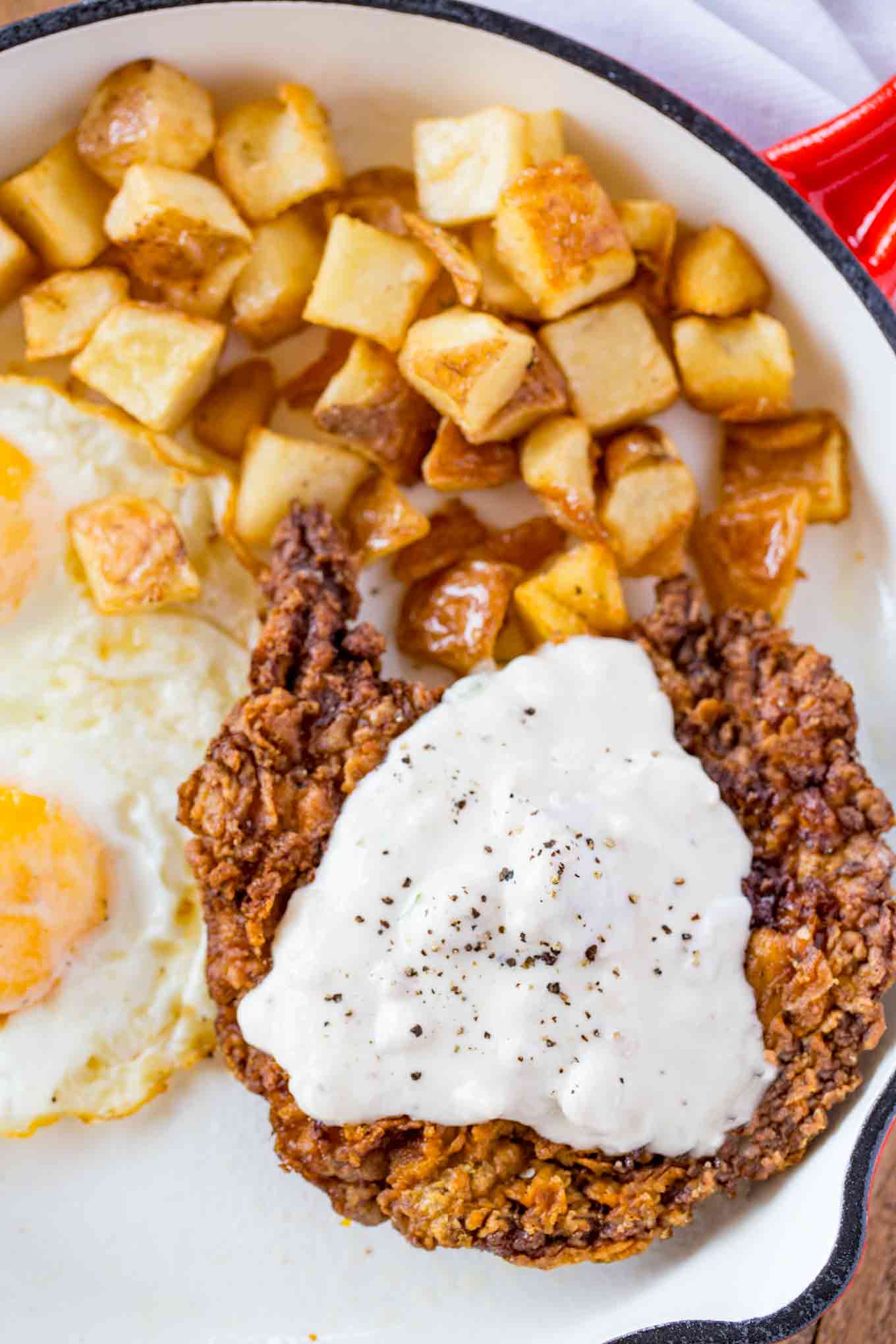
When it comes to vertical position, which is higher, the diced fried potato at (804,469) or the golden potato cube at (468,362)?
the golden potato cube at (468,362)

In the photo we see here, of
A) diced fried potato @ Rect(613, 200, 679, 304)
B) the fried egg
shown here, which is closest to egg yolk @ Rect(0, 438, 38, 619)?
the fried egg

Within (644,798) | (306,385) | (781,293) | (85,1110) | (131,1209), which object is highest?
(781,293)

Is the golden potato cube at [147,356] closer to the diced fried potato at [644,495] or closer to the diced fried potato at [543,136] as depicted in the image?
the diced fried potato at [543,136]

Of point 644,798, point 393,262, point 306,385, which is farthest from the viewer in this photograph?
point 306,385

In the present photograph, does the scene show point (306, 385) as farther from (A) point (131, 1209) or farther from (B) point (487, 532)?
(A) point (131, 1209)

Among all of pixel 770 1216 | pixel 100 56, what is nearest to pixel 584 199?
pixel 100 56

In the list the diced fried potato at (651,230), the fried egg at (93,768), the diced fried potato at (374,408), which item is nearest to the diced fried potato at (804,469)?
the diced fried potato at (651,230)
